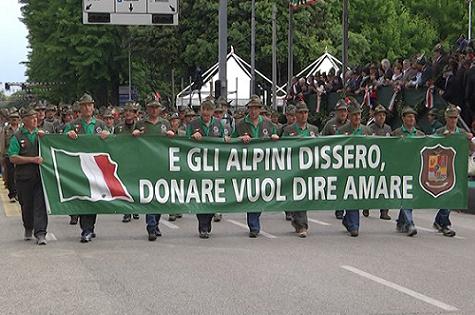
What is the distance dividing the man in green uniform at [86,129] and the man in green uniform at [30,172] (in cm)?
52

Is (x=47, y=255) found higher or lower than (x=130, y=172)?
lower

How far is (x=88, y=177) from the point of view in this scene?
462 inches

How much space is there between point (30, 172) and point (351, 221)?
15.3ft

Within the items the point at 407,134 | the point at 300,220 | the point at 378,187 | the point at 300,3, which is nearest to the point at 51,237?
the point at 300,220

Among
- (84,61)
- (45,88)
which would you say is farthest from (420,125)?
(45,88)

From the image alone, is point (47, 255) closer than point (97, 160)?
Yes

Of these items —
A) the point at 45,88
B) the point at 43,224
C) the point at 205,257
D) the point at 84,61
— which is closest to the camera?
the point at 205,257

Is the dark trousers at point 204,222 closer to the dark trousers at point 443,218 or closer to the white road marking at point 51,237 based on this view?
the white road marking at point 51,237

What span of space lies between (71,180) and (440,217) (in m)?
5.52

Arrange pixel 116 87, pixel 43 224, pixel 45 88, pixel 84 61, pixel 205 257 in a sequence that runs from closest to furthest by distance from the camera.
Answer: pixel 205 257
pixel 43 224
pixel 84 61
pixel 116 87
pixel 45 88

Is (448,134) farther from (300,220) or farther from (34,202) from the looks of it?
(34,202)

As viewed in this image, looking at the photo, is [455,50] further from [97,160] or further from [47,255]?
[47,255]

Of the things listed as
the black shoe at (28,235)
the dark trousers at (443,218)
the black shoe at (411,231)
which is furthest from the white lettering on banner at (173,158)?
the dark trousers at (443,218)

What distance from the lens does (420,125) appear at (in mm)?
19656
